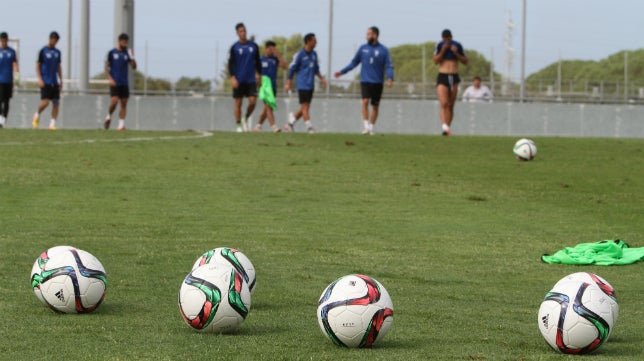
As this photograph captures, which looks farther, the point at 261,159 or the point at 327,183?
the point at 261,159

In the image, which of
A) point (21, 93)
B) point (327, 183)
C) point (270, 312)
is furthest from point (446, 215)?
point (21, 93)

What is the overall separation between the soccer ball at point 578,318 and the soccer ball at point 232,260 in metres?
2.05

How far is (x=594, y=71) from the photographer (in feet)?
164

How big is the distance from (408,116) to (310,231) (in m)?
30.5

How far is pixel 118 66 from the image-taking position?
26.3 metres

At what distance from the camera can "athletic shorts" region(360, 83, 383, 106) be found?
25.6 meters

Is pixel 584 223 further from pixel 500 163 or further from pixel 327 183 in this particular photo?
pixel 500 163

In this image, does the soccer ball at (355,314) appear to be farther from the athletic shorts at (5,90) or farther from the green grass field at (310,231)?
the athletic shorts at (5,90)

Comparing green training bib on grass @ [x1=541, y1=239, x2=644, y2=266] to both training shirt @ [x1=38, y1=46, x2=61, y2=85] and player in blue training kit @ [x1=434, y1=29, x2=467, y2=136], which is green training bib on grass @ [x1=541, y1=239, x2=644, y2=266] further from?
training shirt @ [x1=38, y1=46, x2=61, y2=85]

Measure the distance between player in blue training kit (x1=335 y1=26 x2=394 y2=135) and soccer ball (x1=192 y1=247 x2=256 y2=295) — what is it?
18036 millimetres

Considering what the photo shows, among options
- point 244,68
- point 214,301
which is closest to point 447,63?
point 244,68

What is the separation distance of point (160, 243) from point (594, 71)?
1660 inches

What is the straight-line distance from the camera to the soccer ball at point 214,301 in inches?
253

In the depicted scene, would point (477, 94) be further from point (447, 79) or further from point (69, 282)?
point (69, 282)
